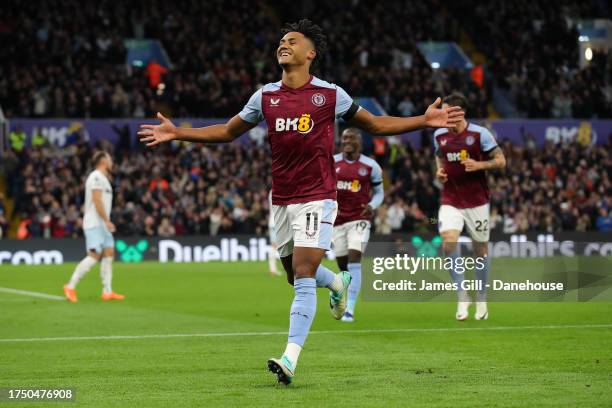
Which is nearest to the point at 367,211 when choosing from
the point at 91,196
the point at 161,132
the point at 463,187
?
the point at 463,187

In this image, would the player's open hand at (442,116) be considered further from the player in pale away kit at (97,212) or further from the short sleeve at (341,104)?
the player in pale away kit at (97,212)

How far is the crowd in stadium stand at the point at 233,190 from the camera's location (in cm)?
3284

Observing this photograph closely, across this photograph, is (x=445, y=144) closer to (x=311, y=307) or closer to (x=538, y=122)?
(x=311, y=307)

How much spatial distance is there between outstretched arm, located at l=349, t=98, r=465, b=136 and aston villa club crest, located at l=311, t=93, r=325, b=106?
0.99ft

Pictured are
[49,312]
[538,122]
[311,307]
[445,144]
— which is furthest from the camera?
[538,122]

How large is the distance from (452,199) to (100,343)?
5.13 meters

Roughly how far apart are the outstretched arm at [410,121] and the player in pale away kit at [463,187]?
5526 millimetres

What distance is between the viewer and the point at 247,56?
41438 mm

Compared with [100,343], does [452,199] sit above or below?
above

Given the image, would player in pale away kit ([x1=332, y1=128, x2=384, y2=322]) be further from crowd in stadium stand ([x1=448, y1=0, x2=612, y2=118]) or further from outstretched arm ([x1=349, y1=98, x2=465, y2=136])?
crowd in stadium stand ([x1=448, y1=0, x2=612, y2=118])

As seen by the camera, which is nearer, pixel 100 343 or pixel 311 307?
pixel 311 307

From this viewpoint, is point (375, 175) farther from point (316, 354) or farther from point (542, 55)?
point (542, 55)

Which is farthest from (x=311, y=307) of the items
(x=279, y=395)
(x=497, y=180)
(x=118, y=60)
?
(x=118, y=60)

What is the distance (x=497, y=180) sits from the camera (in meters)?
37.3
